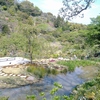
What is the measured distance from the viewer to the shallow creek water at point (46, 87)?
10.7 meters

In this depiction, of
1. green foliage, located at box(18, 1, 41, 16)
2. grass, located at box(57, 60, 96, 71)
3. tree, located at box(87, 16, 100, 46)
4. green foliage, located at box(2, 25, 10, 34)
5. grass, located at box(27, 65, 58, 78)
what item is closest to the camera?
grass, located at box(27, 65, 58, 78)

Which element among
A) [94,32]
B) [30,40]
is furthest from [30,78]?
[94,32]

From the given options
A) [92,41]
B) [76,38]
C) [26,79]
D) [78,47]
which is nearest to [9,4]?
[76,38]

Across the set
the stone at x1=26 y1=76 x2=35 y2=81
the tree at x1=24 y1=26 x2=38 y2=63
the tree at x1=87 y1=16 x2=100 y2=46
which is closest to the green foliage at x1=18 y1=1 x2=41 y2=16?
the tree at x1=24 y1=26 x2=38 y2=63

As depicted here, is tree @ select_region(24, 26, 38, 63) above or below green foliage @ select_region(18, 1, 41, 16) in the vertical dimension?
below

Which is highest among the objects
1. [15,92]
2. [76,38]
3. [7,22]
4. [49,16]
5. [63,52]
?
[49,16]

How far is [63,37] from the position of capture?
32.3m

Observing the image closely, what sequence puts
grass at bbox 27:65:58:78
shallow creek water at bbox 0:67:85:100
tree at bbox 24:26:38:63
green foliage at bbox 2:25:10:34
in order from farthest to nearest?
green foliage at bbox 2:25:10:34, tree at bbox 24:26:38:63, grass at bbox 27:65:58:78, shallow creek water at bbox 0:67:85:100

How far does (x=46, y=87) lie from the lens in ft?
39.7

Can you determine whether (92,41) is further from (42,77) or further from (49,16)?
(49,16)

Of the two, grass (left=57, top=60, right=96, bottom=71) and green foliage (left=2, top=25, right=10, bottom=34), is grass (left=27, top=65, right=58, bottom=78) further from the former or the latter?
green foliage (left=2, top=25, right=10, bottom=34)

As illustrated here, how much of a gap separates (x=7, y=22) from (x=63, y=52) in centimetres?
907

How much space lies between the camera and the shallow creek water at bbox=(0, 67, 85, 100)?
1067 cm

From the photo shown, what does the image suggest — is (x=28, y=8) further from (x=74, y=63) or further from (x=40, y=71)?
(x=40, y=71)
